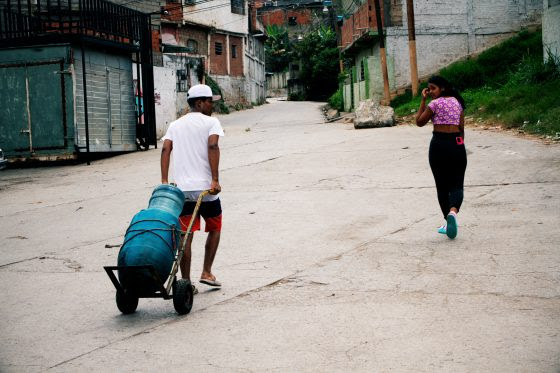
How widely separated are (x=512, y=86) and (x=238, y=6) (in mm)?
33608

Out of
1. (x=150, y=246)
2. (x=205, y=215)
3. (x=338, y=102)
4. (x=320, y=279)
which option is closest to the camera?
(x=150, y=246)

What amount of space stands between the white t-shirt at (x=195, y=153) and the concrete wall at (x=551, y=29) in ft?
52.8

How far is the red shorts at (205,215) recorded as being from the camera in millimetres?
5613

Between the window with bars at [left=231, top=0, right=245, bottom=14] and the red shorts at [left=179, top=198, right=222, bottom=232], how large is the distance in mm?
45644

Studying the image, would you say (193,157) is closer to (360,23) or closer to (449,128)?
(449,128)

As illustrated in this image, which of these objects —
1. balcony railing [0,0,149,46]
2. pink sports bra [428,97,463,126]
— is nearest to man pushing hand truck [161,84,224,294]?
pink sports bra [428,97,463,126]

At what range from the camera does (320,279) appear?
237 inches

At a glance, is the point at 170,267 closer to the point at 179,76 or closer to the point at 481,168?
the point at 481,168

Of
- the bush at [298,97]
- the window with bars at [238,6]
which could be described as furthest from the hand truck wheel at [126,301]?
the bush at [298,97]

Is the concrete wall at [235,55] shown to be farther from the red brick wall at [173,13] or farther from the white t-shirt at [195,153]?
the white t-shirt at [195,153]

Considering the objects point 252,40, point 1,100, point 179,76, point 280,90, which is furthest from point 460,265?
point 280,90

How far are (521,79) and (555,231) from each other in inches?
548

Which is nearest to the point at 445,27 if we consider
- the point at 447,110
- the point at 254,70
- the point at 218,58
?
the point at 447,110

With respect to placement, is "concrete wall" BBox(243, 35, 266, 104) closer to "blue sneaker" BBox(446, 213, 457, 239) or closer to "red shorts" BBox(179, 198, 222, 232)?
"blue sneaker" BBox(446, 213, 457, 239)
